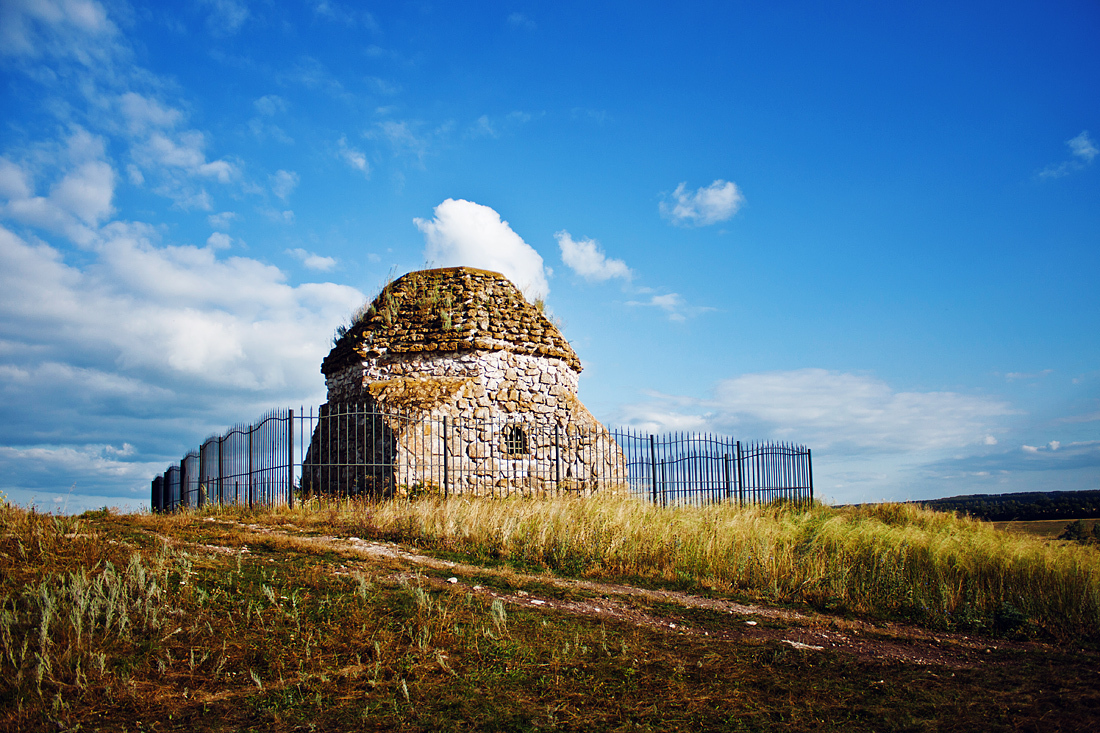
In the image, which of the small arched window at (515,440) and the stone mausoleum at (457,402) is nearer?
the stone mausoleum at (457,402)

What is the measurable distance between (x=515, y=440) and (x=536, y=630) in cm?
1095

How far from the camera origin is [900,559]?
955cm

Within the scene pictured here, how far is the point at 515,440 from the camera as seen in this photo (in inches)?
659

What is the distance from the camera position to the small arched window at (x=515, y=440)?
54.3 ft

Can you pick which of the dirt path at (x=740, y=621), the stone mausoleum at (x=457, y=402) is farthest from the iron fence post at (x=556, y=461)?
the dirt path at (x=740, y=621)

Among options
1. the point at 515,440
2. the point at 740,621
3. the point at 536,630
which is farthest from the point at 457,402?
the point at 536,630

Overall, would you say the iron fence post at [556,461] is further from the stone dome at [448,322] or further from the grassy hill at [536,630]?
the grassy hill at [536,630]

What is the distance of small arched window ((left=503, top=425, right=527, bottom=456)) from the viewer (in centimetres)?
1656

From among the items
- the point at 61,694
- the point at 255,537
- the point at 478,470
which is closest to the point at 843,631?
the point at 61,694

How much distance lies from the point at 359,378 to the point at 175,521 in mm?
6703

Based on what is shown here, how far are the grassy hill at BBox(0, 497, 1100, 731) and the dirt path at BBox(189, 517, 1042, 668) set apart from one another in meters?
0.05

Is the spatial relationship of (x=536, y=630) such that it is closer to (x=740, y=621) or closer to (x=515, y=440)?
(x=740, y=621)

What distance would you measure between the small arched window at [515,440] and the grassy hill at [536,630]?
6181 millimetres

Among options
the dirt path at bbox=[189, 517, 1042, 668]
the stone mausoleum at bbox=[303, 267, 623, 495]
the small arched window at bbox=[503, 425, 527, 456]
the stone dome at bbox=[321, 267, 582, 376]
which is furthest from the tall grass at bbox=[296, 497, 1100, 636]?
the stone dome at bbox=[321, 267, 582, 376]
